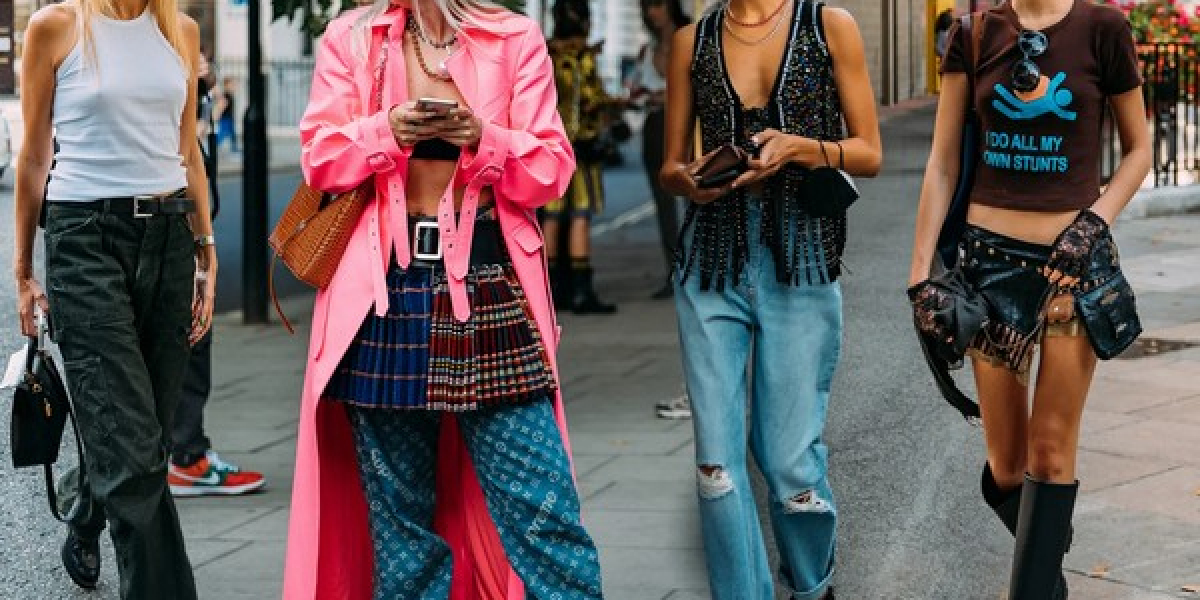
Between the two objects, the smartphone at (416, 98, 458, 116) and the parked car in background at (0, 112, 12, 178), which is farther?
the parked car in background at (0, 112, 12, 178)

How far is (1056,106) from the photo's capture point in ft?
14.8

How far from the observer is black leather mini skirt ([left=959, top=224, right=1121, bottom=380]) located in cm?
461

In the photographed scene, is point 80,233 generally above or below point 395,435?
above

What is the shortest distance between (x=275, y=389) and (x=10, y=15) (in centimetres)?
376

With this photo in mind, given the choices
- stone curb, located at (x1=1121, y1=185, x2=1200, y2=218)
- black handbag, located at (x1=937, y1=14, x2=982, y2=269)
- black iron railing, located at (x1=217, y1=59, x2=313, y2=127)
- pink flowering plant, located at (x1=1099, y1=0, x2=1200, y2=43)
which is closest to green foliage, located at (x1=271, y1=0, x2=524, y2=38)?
black handbag, located at (x1=937, y1=14, x2=982, y2=269)

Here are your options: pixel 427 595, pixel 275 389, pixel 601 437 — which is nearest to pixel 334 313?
pixel 427 595

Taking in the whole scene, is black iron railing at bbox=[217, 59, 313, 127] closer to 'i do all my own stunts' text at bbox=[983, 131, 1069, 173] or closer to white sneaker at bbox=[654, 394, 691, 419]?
white sneaker at bbox=[654, 394, 691, 419]

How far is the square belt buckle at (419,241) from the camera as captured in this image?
409cm

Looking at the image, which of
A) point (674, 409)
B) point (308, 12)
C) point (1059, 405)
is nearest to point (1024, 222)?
point (1059, 405)

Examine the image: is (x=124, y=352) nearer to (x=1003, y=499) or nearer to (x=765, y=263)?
(x=765, y=263)

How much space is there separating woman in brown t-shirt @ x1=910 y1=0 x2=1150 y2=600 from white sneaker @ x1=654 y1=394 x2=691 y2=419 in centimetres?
366

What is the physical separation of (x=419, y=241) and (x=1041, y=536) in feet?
5.49

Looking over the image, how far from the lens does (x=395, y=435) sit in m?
4.17

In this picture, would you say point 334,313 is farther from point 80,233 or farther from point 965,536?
point 965,536
